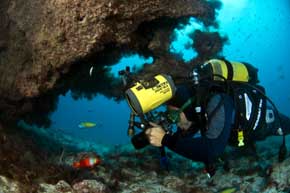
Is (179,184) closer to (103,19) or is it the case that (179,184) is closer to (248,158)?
(248,158)

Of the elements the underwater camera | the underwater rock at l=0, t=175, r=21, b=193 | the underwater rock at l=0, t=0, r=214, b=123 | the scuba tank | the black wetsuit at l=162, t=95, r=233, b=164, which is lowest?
the underwater rock at l=0, t=175, r=21, b=193

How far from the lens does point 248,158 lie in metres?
8.86

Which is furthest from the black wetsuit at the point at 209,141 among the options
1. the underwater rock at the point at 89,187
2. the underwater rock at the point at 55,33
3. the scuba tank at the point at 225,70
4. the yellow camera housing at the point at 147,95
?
the underwater rock at the point at 55,33

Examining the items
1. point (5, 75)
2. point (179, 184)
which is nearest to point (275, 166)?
point (179, 184)

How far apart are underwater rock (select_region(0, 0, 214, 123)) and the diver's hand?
2.61m

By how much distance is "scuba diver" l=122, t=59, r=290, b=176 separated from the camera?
4.25 meters

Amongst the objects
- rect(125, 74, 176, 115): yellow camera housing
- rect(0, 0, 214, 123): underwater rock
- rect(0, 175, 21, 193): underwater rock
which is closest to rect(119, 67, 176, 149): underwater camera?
rect(125, 74, 176, 115): yellow camera housing

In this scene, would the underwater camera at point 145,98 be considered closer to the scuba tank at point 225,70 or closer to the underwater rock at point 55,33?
the scuba tank at point 225,70

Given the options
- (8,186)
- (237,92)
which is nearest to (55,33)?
(8,186)

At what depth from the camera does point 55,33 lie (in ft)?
20.5

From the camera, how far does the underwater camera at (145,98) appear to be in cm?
396

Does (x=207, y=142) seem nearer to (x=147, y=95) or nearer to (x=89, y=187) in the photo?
(x=147, y=95)

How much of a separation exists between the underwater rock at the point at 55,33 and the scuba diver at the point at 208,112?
200 centimetres

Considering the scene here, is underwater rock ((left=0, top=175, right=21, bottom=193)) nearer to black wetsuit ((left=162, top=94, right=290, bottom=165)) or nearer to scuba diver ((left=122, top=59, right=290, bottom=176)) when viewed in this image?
scuba diver ((left=122, top=59, right=290, bottom=176))
